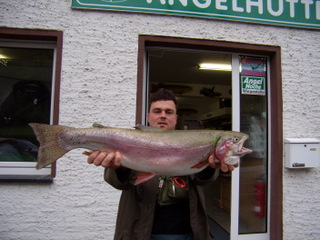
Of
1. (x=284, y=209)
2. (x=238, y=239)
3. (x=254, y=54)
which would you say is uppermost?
(x=254, y=54)

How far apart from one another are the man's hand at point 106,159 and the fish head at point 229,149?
752 millimetres

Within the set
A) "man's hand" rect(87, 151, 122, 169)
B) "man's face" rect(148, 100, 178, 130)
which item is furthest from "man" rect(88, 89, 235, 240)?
"man's face" rect(148, 100, 178, 130)

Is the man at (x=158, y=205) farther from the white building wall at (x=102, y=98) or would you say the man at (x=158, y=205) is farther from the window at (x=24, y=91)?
the window at (x=24, y=91)

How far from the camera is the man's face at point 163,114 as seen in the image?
76.0 inches

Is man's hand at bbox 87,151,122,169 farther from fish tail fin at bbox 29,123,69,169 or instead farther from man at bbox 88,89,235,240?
fish tail fin at bbox 29,123,69,169

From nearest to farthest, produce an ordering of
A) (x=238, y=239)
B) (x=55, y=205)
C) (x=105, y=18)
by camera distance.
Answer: (x=55, y=205), (x=105, y=18), (x=238, y=239)

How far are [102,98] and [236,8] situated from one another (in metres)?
2.66

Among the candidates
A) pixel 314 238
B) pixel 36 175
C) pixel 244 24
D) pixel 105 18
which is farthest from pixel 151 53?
pixel 314 238

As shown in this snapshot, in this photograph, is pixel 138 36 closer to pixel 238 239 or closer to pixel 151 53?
pixel 151 53

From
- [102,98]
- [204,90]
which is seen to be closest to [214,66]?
[204,90]

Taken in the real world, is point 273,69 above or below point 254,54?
below

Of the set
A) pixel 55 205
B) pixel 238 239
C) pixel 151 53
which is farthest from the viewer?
pixel 151 53

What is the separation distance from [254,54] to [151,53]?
6.00 feet

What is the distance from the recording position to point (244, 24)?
3662mm
